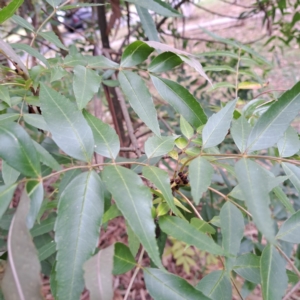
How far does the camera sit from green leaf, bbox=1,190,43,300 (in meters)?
0.23

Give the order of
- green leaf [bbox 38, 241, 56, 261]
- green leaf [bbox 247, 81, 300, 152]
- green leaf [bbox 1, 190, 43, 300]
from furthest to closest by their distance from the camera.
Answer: green leaf [bbox 38, 241, 56, 261] → green leaf [bbox 247, 81, 300, 152] → green leaf [bbox 1, 190, 43, 300]

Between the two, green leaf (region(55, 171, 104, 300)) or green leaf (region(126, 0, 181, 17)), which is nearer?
green leaf (region(55, 171, 104, 300))

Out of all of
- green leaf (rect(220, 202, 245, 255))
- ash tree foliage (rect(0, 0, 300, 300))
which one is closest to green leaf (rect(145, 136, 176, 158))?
ash tree foliage (rect(0, 0, 300, 300))

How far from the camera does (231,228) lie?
0.35 metres

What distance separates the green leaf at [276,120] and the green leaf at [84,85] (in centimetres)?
22

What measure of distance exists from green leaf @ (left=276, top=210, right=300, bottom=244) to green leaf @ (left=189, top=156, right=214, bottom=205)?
0.12 metres

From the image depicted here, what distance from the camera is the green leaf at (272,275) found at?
323 mm

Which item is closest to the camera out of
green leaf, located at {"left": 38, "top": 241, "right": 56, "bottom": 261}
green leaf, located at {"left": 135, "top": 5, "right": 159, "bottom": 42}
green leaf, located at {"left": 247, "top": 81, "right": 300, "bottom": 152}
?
green leaf, located at {"left": 247, "top": 81, "right": 300, "bottom": 152}

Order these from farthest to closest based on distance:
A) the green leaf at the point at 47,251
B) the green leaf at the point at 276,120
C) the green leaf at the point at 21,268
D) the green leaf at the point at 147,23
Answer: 1. the green leaf at the point at 147,23
2. the green leaf at the point at 47,251
3. the green leaf at the point at 276,120
4. the green leaf at the point at 21,268

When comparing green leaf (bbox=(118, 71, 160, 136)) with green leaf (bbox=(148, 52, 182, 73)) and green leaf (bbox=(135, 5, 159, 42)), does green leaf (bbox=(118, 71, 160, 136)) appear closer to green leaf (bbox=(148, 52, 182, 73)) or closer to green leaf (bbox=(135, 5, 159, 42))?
green leaf (bbox=(148, 52, 182, 73))

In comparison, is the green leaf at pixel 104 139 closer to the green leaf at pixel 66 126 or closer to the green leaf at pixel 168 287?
the green leaf at pixel 66 126

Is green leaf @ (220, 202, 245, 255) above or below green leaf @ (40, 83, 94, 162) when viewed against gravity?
below

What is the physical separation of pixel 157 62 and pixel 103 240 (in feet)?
3.74

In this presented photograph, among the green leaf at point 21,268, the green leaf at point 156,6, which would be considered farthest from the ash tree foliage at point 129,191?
the green leaf at point 156,6
